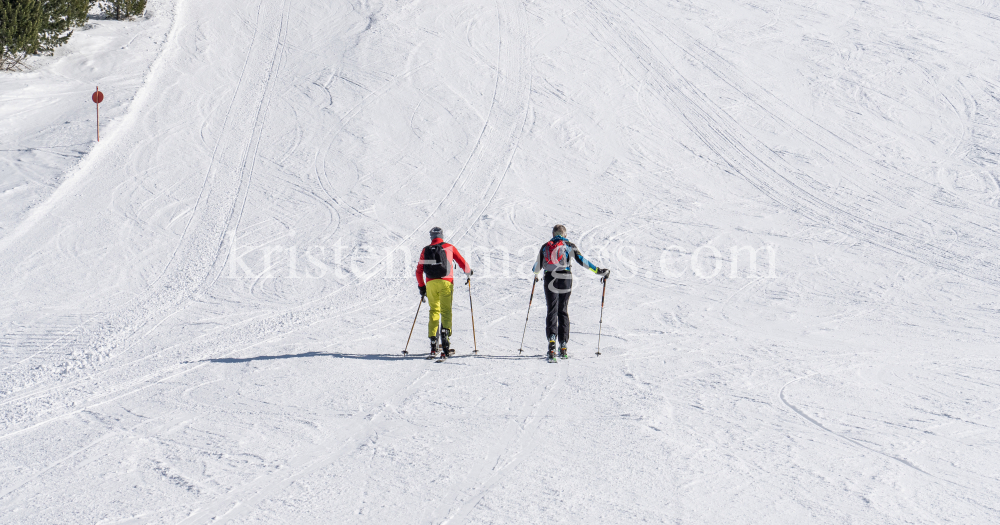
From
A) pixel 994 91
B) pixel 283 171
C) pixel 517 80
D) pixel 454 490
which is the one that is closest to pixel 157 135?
pixel 283 171

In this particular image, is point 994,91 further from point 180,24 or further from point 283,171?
point 180,24

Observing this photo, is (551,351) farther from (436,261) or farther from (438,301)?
(436,261)

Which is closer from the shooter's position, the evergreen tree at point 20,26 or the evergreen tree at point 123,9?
the evergreen tree at point 20,26

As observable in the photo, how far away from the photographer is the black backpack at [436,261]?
334 inches

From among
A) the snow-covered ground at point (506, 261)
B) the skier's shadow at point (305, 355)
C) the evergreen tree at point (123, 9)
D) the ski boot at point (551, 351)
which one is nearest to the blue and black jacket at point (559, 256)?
the ski boot at point (551, 351)

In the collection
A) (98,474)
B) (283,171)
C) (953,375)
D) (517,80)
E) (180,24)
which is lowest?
(98,474)

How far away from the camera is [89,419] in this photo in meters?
6.79

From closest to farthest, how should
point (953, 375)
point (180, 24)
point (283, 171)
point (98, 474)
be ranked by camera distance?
point (98, 474) < point (953, 375) < point (283, 171) < point (180, 24)

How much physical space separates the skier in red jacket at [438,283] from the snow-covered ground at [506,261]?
36 centimetres

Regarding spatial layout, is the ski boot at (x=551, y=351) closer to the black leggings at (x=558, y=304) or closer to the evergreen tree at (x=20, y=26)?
the black leggings at (x=558, y=304)

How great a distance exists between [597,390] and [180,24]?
19035 mm

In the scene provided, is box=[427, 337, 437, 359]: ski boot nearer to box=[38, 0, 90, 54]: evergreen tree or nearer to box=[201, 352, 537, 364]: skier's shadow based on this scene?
box=[201, 352, 537, 364]: skier's shadow

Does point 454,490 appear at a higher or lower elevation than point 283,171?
lower

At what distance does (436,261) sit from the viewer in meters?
8.49
